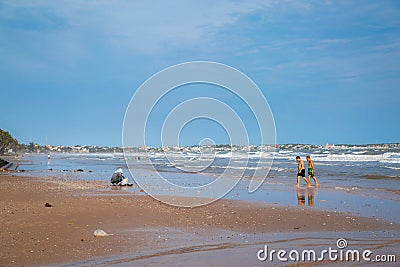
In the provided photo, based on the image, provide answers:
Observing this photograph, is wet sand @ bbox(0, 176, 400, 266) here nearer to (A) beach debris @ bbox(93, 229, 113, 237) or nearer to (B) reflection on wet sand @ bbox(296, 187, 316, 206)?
(A) beach debris @ bbox(93, 229, 113, 237)

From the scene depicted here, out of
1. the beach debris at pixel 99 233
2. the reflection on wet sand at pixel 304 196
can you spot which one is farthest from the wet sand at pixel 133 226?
the reflection on wet sand at pixel 304 196

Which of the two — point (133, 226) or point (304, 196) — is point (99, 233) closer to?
point (133, 226)

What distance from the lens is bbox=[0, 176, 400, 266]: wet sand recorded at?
7.53 meters

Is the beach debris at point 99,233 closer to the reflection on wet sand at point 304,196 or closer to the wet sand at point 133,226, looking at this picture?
the wet sand at point 133,226

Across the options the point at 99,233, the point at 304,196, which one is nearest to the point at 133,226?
the point at 99,233

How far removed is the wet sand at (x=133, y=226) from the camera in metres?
7.53

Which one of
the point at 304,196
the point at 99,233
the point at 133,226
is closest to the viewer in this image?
the point at 99,233

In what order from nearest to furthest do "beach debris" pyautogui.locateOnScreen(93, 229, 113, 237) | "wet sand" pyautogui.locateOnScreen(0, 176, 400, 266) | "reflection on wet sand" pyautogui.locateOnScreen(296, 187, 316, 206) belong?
"wet sand" pyautogui.locateOnScreen(0, 176, 400, 266) → "beach debris" pyautogui.locateOnScreen(93, 229, 113, 237) → "reflection on wet sand" pyautogui.locateOnScreen(296, 187, 316, 206)

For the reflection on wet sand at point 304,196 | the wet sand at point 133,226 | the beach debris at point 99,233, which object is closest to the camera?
the wet sand at point 133,226

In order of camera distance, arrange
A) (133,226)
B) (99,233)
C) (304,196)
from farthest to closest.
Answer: (304,196) < (133,226) < (99,233)

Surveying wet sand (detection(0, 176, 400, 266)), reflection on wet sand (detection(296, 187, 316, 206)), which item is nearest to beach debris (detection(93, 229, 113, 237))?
wet sand (detection(0, 176, 400, 266))

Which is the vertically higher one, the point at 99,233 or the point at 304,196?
the point at 304,196

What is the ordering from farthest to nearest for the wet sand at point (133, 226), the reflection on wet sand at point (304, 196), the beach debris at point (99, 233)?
the reflection on wet sand at point (304, 196) → the beach debris at point (99, 233) → the wet sand at point (133, 226)

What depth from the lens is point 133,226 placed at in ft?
33.0
